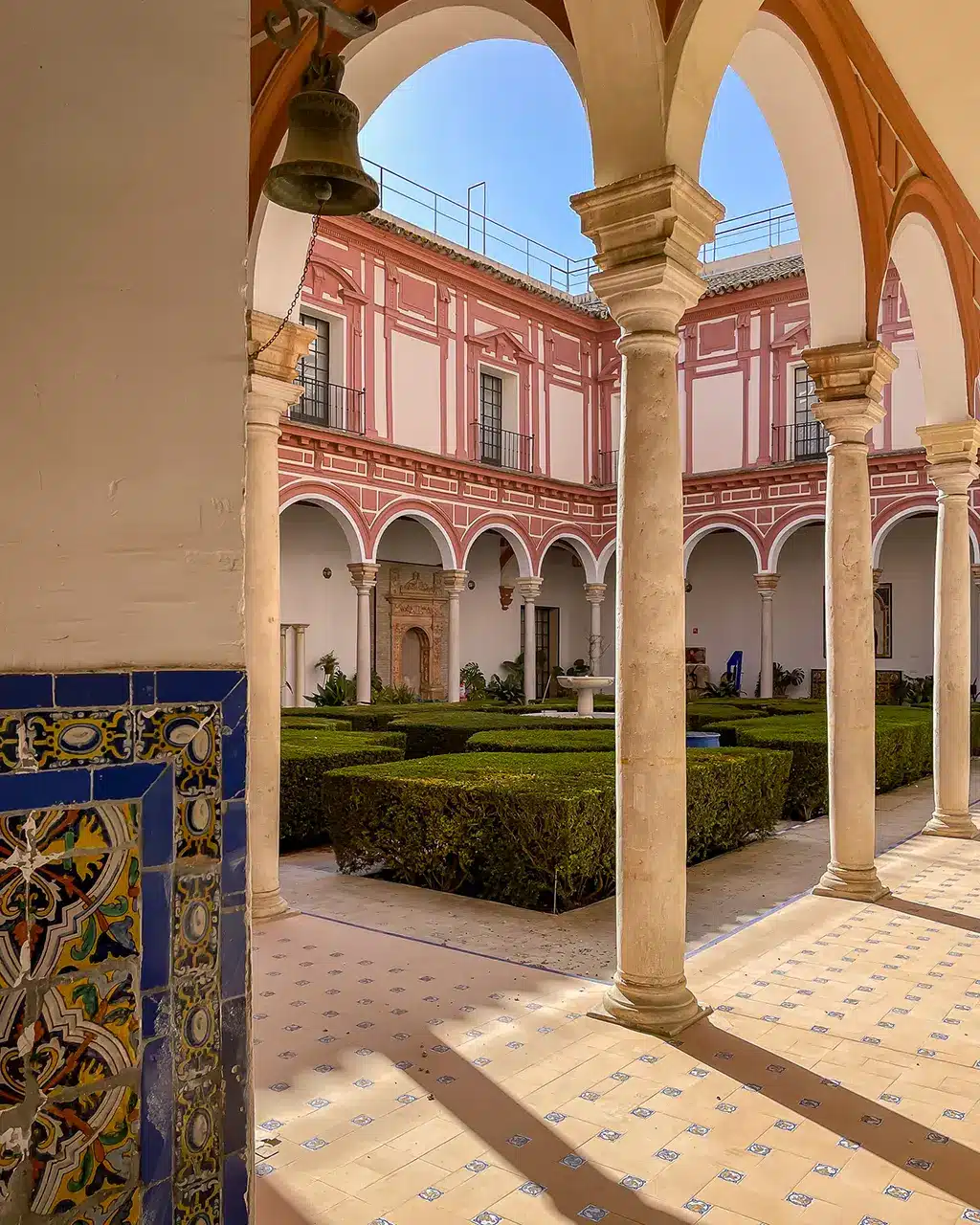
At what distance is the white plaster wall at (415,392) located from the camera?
57.8ft

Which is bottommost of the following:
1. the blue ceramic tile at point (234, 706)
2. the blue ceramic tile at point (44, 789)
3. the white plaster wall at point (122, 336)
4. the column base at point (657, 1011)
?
the column base at point (657, 1011)

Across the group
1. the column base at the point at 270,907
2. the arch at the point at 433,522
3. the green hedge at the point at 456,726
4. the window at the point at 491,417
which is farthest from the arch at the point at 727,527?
the column base at the point at 270,907

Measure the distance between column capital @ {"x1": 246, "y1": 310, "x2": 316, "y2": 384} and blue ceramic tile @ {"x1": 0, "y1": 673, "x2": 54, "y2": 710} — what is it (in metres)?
4.23

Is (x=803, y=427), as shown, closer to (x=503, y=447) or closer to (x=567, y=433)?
(x=567, y=433)

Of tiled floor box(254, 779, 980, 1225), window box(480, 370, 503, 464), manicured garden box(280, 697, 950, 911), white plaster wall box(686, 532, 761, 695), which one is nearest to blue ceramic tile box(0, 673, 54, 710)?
tiled floor box(254, 779, 980, 1225)

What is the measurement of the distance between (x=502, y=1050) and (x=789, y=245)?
21.7m

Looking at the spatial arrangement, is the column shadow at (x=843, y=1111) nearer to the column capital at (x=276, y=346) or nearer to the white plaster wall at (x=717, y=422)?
the column capital at (x=276, y=346)

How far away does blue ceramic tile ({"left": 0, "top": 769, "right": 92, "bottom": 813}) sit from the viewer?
118 centimetres

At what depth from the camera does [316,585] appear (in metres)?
18.8

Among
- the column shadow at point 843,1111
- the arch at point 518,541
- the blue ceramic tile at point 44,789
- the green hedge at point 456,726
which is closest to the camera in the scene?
the blue ceramic tile at point 44,789

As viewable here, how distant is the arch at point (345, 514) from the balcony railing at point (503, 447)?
135 inches

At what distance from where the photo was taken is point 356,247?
16734 millimetres

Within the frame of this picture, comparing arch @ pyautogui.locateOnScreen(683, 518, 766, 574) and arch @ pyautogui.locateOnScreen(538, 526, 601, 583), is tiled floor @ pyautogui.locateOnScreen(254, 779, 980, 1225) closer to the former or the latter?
arch @ pyautogui.locateOnScreen(683, 518, 766, 574)

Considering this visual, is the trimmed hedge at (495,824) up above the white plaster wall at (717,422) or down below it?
below
